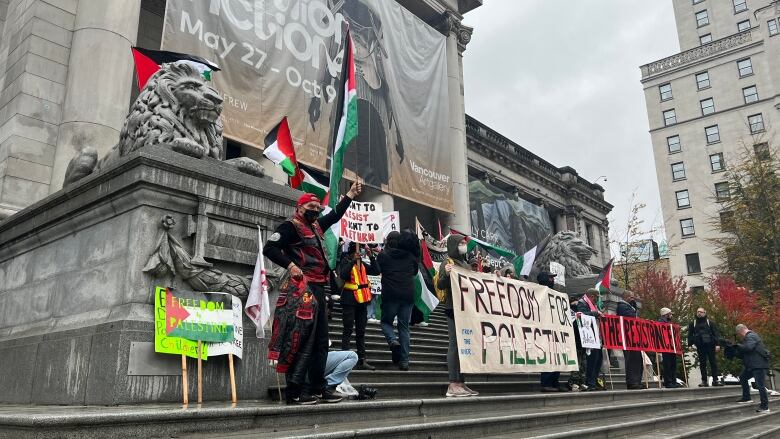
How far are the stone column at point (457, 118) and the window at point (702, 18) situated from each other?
169 ft

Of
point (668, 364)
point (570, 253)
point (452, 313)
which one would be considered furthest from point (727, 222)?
point (452, 313)

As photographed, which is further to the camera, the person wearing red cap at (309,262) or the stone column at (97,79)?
the stone column at (97,79)

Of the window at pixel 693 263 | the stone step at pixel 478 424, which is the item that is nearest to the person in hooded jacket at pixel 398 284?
the stone step at pixel 478 424

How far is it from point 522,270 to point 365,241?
3843mm

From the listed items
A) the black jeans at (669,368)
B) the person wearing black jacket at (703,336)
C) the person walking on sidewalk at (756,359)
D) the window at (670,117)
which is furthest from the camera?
the window at (670,117)

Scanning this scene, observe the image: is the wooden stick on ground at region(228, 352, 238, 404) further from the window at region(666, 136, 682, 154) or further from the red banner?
the window at region(666, 136, 682, 154)

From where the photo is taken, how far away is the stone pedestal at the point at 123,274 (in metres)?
5.04

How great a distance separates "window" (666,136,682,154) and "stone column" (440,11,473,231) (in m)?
42.6

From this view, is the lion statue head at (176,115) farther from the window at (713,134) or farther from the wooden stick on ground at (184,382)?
the window at (713,134)

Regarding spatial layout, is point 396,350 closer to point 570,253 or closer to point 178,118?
point 178,118

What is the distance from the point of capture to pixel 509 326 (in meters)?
8.73

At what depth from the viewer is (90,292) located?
5699 mm

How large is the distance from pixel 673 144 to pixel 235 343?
6610 cm

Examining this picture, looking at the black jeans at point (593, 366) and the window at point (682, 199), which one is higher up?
the window at point (682, 199)
